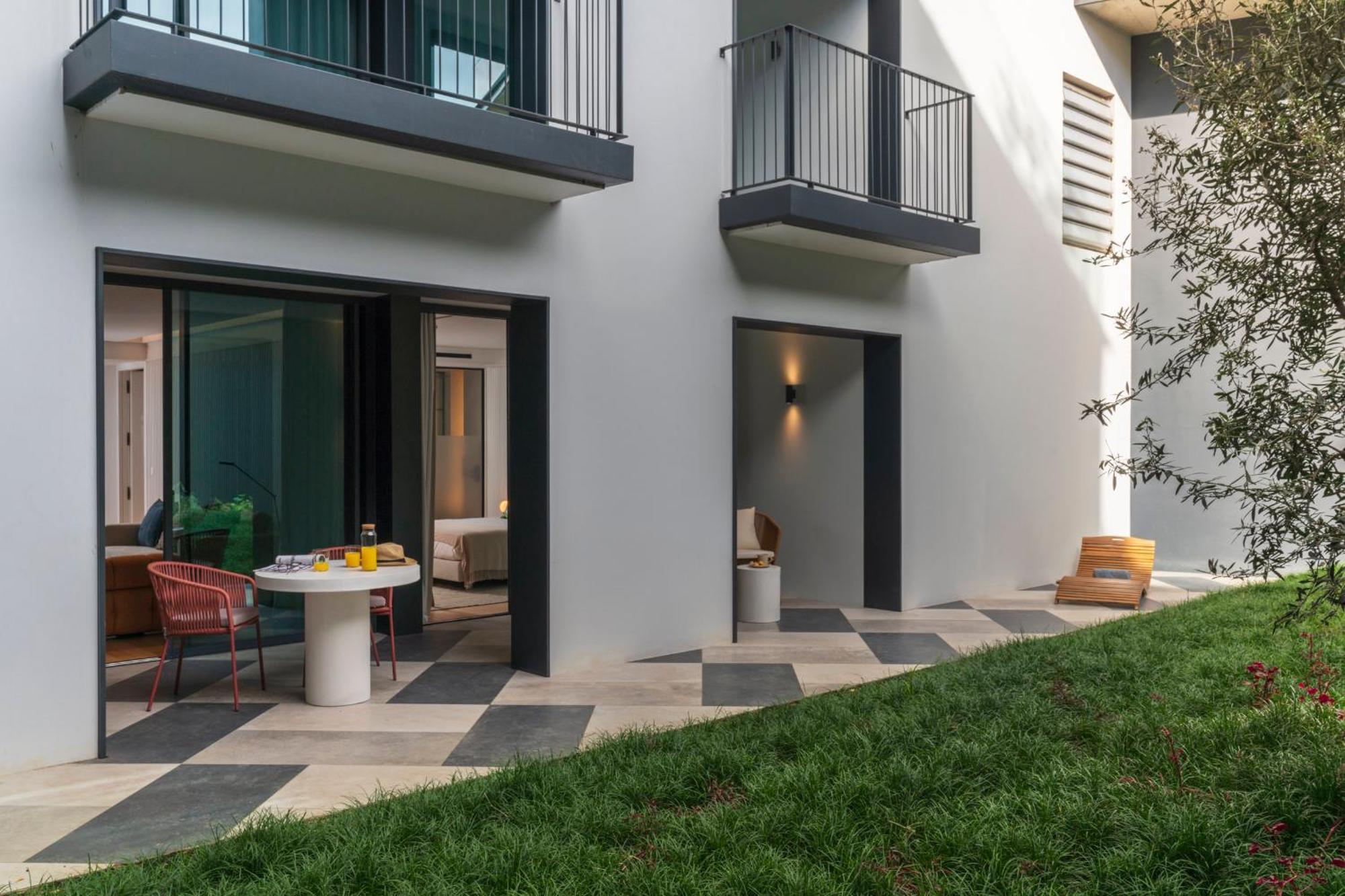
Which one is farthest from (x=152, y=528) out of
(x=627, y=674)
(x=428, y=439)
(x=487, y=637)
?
(x=627, y=674)

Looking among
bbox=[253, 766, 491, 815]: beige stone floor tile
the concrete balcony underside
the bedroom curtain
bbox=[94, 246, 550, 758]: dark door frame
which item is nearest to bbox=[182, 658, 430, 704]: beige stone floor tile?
bbox=[94, 246, 550, 758]: dark door frame

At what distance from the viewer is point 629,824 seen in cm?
362

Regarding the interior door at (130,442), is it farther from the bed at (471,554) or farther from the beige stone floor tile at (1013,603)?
the beige stone floor tile at (1013,603)

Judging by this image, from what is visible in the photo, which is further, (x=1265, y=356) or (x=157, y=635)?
(x=1265, y=356)

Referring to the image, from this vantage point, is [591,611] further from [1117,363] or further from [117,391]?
[117,391]

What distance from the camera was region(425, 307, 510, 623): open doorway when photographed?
8.95 meters

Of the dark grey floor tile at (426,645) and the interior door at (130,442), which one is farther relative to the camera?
the interior door at (130,442)

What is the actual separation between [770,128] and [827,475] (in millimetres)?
3066

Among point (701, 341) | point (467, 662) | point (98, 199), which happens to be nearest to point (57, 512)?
point (98, 199)

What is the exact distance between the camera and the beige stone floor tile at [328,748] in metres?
4.60

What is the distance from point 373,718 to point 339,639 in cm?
51

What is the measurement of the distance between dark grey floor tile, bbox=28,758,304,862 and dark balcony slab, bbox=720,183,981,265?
441 cm

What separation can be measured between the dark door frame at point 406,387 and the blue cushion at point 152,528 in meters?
1.94

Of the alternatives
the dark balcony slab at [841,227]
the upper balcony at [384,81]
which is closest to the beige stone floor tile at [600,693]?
the upper balcony at [384,81]
